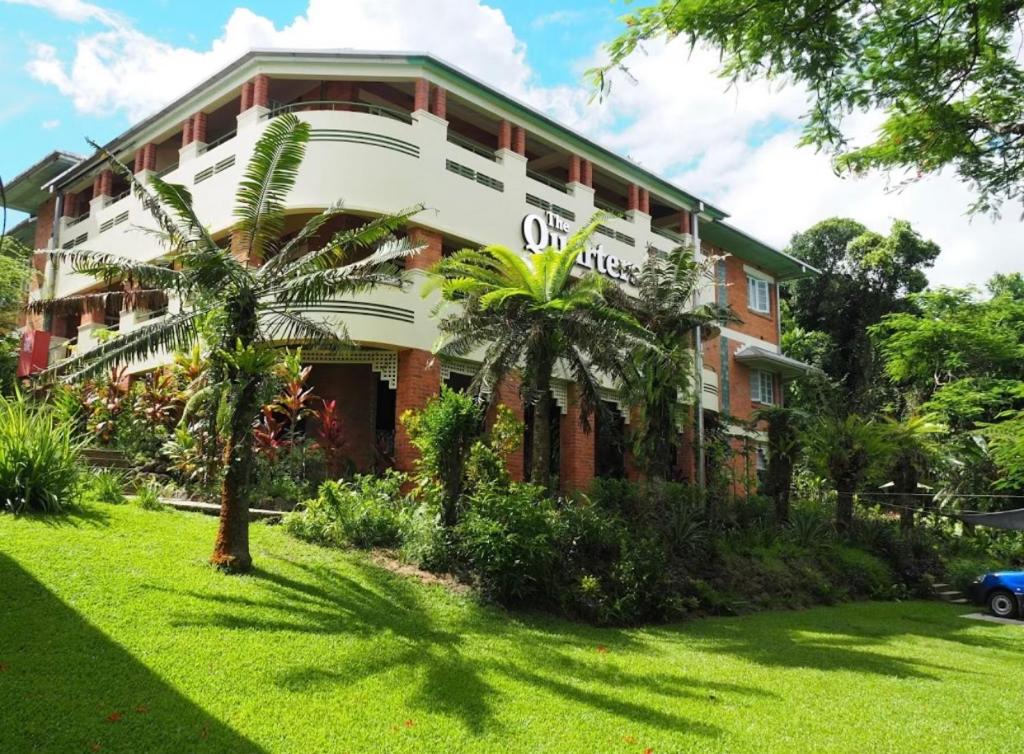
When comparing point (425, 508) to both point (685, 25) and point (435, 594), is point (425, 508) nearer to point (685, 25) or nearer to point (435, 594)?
point (435, 594)

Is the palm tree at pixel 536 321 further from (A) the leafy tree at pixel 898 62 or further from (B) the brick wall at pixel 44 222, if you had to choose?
(B) the brick wall at pixel 44 222

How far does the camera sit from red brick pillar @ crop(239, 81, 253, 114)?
1845 cm

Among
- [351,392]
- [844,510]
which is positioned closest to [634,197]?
[351,392]

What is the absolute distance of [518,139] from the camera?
20.8m

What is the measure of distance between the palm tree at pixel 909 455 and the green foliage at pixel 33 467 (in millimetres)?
18765

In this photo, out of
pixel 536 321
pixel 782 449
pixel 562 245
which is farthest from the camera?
pixel 782 449

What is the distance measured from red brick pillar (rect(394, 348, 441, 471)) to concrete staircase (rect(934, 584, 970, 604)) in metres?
13.7

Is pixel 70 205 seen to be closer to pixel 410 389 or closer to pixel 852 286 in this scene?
pixel 410 389

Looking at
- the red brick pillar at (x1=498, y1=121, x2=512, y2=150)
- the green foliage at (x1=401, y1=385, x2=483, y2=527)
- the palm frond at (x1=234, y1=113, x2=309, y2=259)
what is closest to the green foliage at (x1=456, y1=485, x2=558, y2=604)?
the green foliage at (x1=401, y1=385, x2=483, y2=527)

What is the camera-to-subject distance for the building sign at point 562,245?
20.1 meters

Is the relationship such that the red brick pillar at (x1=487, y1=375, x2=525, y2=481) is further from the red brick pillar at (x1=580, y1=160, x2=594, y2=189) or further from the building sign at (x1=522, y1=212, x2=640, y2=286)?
the red brick pillar at (x1=580, y1=160, x2=594, y2=189)

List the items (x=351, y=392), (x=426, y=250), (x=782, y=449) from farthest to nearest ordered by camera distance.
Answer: (x=782, y=449) → (x=351, y=392) → (x=426, y=250)

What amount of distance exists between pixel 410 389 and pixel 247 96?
26.9ft

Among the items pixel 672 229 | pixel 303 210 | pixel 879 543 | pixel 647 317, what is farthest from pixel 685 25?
pixel 672 229
